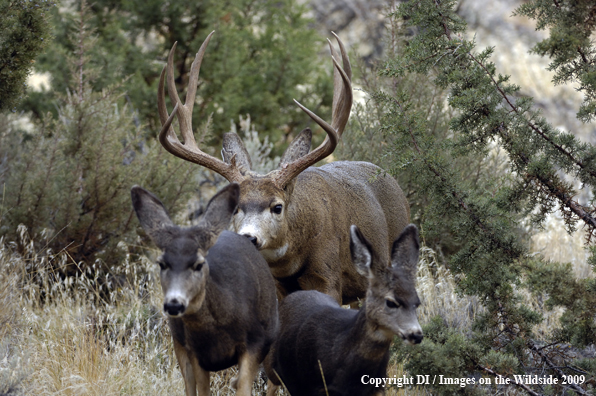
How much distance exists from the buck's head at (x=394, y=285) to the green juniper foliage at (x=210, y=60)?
8.49 metres

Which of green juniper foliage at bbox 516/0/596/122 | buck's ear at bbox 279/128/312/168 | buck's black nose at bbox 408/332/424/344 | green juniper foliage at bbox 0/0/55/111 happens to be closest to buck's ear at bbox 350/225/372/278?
buck's black nose at bbox 408/332/424/344

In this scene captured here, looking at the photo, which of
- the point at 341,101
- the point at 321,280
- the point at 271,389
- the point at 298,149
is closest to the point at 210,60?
the point at 341,101

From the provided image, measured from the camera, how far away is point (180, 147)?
6637 millimetres

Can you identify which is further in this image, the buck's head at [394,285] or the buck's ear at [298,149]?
the buck's ear at [298,149]

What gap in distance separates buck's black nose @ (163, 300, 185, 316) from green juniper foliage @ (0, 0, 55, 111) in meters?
3.31

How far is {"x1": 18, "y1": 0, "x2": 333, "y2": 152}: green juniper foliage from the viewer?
526 inches

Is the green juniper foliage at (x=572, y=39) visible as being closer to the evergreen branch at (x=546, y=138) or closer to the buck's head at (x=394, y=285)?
the evergreen branch at (x=546, y=138)

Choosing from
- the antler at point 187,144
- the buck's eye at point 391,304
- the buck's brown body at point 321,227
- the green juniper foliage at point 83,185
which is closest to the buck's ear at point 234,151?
the antler at point 187,144

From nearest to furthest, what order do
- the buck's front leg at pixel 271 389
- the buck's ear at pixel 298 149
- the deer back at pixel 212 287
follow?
the deer back at pixel 212 287 → the buck's front leg at pixel 271 389 → the buck's ear at pixel 298 149

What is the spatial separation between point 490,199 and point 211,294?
232cm

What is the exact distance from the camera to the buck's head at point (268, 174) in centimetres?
609

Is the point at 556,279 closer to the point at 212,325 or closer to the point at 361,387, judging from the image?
the point at 361,387

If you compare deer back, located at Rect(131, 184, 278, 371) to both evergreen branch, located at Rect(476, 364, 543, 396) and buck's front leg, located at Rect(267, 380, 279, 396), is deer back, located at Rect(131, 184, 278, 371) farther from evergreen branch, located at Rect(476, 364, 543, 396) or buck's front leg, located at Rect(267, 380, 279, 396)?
evergreen branch, located at Rect(476, 364, 543, 396)

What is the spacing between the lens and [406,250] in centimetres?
478
